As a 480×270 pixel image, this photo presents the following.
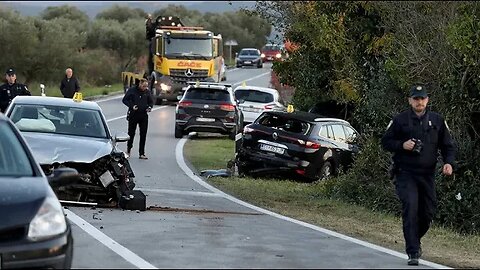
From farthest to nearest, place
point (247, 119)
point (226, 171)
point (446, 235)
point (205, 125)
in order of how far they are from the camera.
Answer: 1. point (247, 119)
2. point (205, 125)
3. point (226, 171)
4. point (446, 235)

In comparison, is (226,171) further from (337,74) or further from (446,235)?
(446,235)

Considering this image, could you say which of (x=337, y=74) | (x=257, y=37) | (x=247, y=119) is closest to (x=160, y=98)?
(x=247, y=119)

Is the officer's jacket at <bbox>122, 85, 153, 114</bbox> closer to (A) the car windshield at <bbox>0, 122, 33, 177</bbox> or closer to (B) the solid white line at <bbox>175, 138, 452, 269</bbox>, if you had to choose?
(B) the solid white line at <bbox>175, 138, 452, 269</bbox>

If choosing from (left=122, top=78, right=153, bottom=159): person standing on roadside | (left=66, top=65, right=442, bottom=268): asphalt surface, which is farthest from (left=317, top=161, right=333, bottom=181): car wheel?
(left=122, top=78, right=153, bottom=159): person standing on roadside

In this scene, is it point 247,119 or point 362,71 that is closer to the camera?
point 362,71

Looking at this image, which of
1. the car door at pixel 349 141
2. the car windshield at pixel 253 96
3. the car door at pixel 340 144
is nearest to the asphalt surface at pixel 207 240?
the car door at pixel 349 141

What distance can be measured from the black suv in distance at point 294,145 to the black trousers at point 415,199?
941 centimetres

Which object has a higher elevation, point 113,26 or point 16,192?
point 16,192

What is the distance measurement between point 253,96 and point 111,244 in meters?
25.2

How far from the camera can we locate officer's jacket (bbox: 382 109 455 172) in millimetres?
10328

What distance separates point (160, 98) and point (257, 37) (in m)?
61.0

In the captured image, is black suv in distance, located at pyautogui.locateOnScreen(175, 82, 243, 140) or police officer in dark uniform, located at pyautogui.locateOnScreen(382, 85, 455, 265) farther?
black suv in distance, located at pyautogui.locateOnScreen(175, 82, 243, 140)

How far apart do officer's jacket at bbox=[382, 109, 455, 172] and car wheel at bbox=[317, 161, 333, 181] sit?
1040cm

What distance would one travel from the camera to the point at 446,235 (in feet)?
47.9
